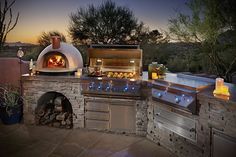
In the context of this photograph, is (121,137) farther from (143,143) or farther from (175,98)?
(175,98)

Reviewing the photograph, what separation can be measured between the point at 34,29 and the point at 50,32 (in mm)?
551

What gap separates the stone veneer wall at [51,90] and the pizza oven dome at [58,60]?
0.27 meters

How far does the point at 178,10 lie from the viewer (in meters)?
6.63

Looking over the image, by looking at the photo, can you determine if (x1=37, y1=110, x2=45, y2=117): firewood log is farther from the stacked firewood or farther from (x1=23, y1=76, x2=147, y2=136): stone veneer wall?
(x1=23, y1=76, x2=147, y2=136): stone veneer wall

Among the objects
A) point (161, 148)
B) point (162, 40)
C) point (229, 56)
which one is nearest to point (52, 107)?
point (161, 148)

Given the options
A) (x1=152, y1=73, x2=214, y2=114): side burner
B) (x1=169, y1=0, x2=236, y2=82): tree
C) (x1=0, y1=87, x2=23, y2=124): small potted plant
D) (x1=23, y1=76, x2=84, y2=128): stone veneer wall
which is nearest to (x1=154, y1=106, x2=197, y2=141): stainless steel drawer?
(x1=152, y1=73, x2=214, y2=114): side burner

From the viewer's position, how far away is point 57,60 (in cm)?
576

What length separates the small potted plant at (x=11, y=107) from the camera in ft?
18.8

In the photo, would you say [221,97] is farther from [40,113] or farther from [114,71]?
[40,113]

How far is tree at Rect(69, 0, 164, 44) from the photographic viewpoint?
9.33 meters

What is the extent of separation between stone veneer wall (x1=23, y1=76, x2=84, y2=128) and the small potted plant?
0.20 m

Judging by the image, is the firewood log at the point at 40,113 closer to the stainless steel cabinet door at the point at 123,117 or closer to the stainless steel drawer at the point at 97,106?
the stainless steel drawer at the point at 97,106

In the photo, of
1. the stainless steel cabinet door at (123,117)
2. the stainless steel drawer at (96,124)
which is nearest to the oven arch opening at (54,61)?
the stainless steel drawer at (96,124)

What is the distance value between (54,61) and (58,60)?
3.8 inches
